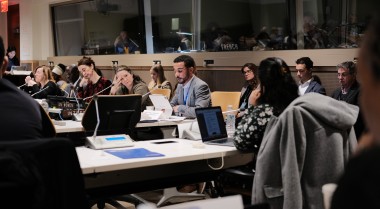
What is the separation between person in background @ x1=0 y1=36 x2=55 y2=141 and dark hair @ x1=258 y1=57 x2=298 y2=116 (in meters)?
1.37

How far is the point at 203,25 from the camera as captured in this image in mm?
8078

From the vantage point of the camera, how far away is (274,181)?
103 inches

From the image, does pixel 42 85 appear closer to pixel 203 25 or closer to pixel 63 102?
pixel 63 102

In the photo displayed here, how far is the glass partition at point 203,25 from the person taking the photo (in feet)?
20.5

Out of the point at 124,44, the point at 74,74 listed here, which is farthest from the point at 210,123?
the point at 124,44

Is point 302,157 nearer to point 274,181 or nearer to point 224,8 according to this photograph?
point 274,181

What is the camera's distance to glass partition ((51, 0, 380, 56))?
20.5 ft

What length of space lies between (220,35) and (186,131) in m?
4.51

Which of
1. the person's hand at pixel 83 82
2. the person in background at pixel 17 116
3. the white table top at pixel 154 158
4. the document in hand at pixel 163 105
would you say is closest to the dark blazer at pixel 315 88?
the document in hand at pixel 163 105

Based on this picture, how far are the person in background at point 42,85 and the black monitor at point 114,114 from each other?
7.15 feet

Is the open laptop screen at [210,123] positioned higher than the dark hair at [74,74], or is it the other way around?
the dark hair at [74,74]

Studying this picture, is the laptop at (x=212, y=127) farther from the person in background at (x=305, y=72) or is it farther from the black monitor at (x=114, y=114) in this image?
the person in background at (x=305, y=72)

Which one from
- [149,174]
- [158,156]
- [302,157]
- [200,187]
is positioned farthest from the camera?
[200,187]

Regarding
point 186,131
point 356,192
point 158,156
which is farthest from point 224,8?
point 356,192
